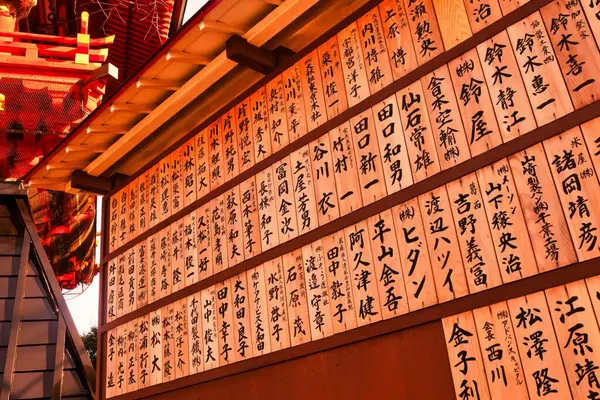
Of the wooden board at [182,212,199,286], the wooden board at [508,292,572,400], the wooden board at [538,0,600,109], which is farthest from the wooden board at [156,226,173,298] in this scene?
the wooden board at [538,0,600,109]

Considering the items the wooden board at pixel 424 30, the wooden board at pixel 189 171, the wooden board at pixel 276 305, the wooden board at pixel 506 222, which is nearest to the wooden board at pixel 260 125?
the wooden board at pixel 189 171

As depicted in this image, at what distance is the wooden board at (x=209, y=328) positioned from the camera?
459 centimetres

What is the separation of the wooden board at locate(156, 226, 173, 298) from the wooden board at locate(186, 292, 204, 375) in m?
0.37

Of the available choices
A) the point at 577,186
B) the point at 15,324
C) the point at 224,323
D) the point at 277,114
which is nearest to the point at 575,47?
the point at 577,186

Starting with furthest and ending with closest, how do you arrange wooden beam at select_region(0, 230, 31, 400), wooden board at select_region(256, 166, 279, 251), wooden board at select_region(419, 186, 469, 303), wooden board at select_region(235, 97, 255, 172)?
1. wooden beam at select_region(0, 230, 31, 400)
2. wooden board at select_region(235, 97, 255, 172)
3. wooden board at select_region(256, 166, 279, 251)
4. wooden board at select_region(419, 186, 469, 303)

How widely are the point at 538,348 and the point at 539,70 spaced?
5.00 feet

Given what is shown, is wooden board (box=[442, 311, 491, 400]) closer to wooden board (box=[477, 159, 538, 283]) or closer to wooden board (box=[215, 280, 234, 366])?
wooden board (box=[477, 159, 538, 283])

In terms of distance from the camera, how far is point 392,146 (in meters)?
3.73

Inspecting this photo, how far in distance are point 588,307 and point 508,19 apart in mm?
1750

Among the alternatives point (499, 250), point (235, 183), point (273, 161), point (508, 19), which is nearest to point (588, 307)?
point (499, 250)

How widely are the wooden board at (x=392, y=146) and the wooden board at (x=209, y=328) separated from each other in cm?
198

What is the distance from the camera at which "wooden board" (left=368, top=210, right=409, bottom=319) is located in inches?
136

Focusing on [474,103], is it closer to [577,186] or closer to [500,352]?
[577,186]

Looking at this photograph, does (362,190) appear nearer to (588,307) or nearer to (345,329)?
(345,329)
